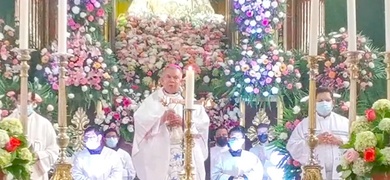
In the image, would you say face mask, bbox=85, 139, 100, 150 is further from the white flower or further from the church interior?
Answer: the white flower

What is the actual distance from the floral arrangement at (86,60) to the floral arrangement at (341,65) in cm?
241

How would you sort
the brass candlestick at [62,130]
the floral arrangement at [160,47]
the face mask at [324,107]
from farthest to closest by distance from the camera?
1. the floral arrangement at [160,47]
2. the face mask at [324,107]
3. the brass candlestick at [62,130]

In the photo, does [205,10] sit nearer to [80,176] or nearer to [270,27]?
[270,27]

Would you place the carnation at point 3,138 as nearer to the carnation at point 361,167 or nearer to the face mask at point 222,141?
the carnation at point 361,167

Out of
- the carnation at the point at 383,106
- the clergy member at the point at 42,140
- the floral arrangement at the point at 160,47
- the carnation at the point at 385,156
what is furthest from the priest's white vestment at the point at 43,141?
the carnation at the point at 385,156

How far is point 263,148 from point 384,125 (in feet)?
19.2

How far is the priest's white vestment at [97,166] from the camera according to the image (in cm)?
836

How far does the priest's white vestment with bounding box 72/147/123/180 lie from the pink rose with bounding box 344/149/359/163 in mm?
4693

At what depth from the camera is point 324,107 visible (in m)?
8.34

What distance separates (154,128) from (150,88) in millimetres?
2591

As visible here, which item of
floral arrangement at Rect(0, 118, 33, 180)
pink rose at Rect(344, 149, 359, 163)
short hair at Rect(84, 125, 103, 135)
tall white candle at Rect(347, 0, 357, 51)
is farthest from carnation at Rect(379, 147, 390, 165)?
short hair at Rect(84, 125, 103, 135)

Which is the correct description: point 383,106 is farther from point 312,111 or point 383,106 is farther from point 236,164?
point 236,164

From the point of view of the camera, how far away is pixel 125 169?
29.1 ft

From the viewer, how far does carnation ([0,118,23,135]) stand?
13.1ft
